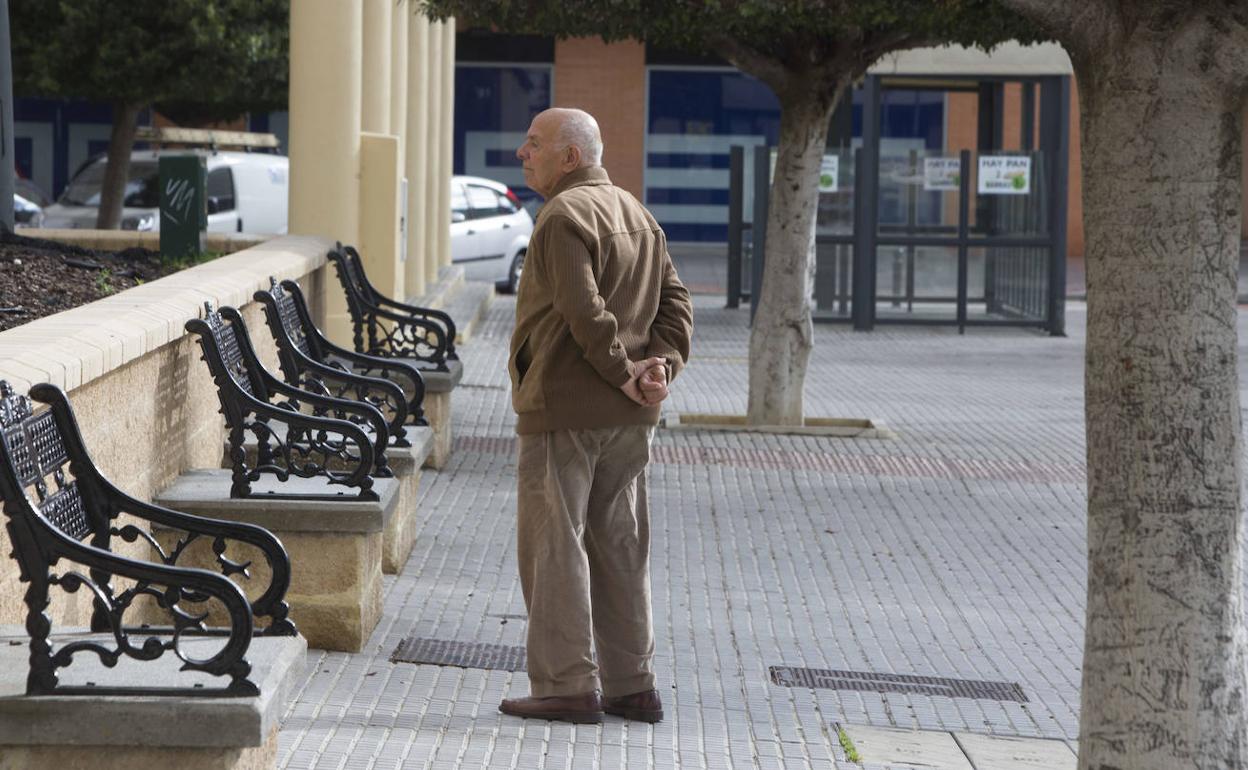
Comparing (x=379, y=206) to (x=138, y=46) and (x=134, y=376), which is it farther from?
(x=138, y=46)

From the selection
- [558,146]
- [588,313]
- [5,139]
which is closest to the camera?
[588,313]

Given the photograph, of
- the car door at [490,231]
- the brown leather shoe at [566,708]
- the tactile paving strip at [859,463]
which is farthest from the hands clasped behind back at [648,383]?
the car door at [490,231]

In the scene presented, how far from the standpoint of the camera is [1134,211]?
4.00 meters

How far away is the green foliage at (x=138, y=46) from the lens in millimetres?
21625

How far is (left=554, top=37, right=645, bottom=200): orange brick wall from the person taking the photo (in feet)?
125

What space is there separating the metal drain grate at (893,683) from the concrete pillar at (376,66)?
9661 millimetres

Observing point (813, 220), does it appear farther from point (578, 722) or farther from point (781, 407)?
point (578, 722)

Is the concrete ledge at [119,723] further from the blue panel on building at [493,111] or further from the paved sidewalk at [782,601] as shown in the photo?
the blue panel on building at [493,111]

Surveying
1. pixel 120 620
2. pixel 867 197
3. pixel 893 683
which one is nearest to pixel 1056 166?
pixel 867 197

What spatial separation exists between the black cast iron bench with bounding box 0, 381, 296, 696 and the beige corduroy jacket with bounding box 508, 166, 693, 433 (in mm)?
1079

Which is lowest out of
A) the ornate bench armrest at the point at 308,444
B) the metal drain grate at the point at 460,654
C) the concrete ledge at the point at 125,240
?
the metal drain grate at the point at 460,654

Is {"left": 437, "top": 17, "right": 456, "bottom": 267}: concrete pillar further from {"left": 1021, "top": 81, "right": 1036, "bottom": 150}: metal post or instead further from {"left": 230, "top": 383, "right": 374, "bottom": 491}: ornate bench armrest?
{"left": 230, "top": 383, "right": 374, "bottom": 491}: ornate bench armrest

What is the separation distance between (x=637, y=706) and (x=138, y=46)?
1809 centimetres

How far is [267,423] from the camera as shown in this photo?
6.32 metres
